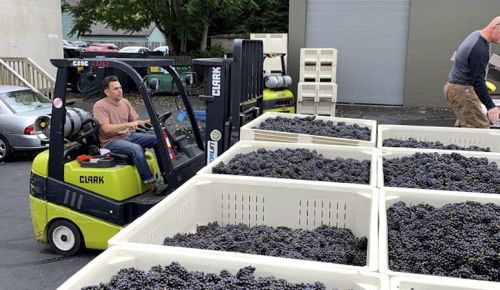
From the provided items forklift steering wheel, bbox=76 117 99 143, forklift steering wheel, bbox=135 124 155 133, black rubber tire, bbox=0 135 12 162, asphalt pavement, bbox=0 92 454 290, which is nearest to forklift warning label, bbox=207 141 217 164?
forklift steering wheel, bbox=135 124 155 133

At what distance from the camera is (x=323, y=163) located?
4492 mm

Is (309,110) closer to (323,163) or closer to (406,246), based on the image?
(323,163)

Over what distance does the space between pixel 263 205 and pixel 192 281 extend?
145cm

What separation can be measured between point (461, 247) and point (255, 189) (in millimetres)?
1510

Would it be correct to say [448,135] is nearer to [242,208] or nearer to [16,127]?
[242,208]

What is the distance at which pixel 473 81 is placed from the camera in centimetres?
599

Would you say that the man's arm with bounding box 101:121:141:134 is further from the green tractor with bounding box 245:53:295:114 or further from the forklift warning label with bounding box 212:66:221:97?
the green tractor with bounding box 245:53:295:114

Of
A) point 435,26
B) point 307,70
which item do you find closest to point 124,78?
point 307,70

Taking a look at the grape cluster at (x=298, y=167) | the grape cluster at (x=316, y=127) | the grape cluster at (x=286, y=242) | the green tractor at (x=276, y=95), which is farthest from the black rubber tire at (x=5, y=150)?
the grape cluster at (x=286, y=242)

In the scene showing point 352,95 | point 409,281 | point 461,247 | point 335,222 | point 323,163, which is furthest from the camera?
point 352,95

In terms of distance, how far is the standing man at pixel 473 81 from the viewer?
5803 mm

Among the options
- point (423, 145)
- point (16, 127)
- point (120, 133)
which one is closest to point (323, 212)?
point (423, 145)

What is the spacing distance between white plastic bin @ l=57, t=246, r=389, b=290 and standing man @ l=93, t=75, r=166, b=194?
2.50 m

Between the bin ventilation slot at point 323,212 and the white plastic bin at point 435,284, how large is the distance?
1348mm
